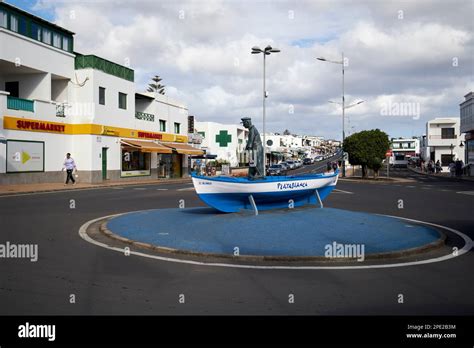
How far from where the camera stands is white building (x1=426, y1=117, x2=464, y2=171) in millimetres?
69562

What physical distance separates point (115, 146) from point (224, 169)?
37.6ft

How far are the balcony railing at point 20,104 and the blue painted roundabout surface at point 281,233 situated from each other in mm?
17162

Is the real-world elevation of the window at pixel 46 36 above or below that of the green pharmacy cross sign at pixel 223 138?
above

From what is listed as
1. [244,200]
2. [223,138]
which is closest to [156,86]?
[223,138]

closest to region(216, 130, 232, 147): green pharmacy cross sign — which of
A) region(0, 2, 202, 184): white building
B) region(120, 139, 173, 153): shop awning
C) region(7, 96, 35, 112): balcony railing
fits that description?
region(0, 2, 202, 184): white building

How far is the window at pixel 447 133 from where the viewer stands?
70.1 m

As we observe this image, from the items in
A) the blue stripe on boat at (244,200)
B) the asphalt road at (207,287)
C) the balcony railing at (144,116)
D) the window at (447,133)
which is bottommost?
the asphalt road at (207,287)

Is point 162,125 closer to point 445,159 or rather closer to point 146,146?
point 146,146

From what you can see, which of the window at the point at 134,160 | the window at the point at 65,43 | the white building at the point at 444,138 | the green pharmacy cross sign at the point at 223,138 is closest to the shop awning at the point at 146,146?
the window at the point at 134,160

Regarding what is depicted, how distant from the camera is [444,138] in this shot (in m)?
70.2

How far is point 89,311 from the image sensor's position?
5090mm

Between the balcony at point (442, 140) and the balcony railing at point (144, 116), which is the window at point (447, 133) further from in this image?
the balcony railing at point (144, 116)

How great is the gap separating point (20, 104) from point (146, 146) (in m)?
11.6
